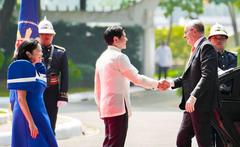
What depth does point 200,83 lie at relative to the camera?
7.72 m

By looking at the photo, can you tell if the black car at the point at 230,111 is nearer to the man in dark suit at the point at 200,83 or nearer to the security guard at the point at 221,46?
the man in dark suit at the point at 200,83

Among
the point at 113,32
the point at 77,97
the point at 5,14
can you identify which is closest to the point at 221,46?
the point at 113,32

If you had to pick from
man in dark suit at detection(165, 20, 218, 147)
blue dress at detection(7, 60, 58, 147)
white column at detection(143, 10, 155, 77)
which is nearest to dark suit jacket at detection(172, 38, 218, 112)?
man in dark suit at detection(165, 20, 218, 147)

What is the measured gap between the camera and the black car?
8.05 m

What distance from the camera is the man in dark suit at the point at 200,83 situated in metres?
7.72

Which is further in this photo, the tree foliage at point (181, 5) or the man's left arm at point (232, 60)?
the tree foliage at point (181, 5)

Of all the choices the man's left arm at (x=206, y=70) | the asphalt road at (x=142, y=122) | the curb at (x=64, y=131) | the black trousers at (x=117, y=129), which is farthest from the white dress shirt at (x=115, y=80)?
the curb at (x=64, y=131)

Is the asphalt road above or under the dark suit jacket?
under

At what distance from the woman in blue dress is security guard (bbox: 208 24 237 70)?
7.91 ft

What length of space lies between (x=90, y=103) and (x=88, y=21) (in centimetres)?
707

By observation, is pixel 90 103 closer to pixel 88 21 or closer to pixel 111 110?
pixel 88 21

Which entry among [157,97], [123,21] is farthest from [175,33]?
[157,97]

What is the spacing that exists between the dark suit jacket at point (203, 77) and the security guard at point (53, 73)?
1899 mm

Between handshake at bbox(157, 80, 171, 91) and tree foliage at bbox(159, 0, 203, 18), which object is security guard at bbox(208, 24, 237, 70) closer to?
handshake at bbox(157, 80, 171, 91)
